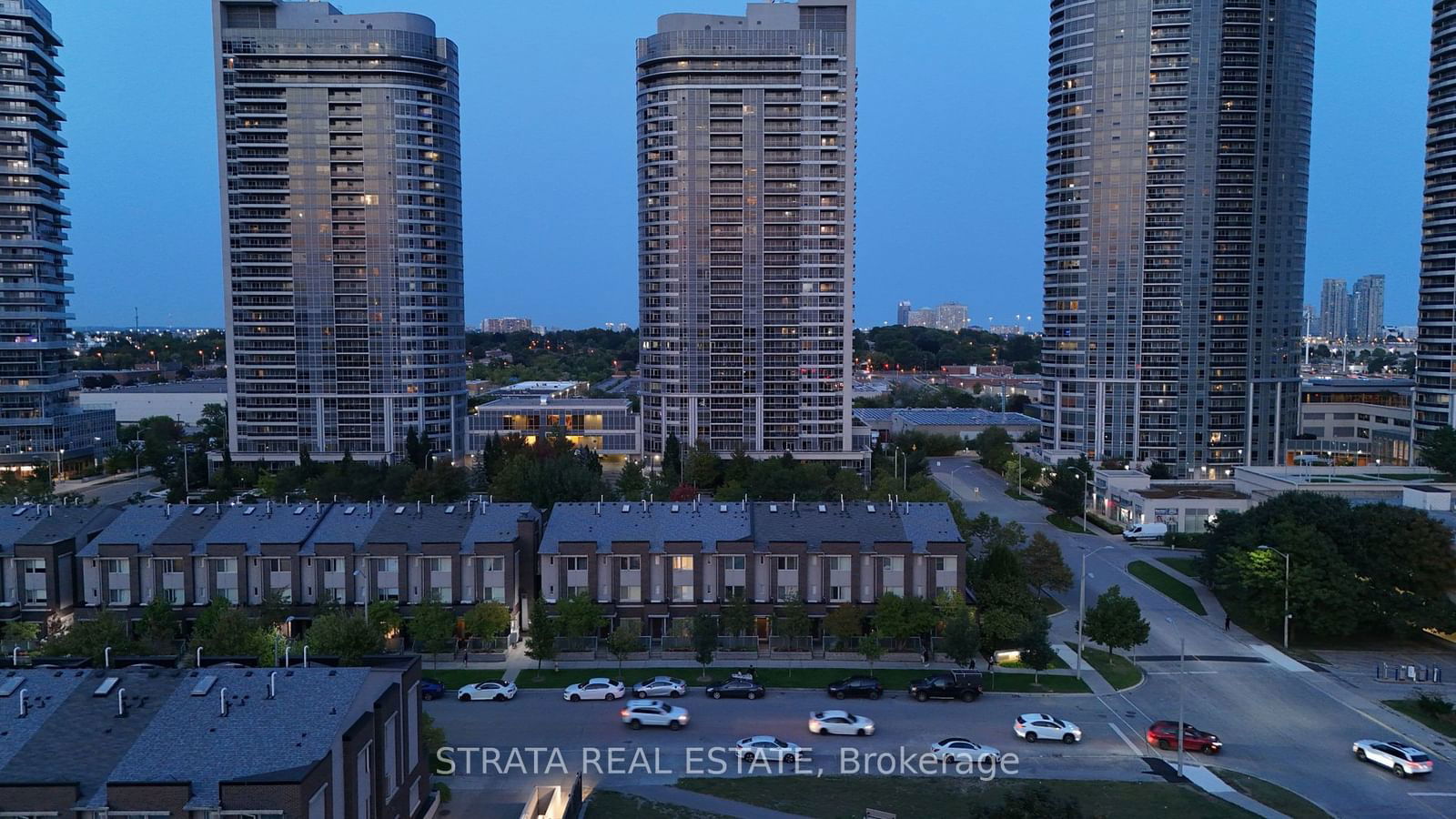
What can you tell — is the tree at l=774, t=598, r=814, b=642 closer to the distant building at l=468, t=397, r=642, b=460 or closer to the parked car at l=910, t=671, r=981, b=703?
the parked car at l=910, t=671, r=981, b=703

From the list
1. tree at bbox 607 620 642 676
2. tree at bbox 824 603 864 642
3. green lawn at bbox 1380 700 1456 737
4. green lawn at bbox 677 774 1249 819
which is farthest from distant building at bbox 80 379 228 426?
green lawn at bbox 1380 700 1456 737

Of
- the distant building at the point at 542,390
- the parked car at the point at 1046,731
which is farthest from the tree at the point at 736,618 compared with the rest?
the distant building at the point at 542,390

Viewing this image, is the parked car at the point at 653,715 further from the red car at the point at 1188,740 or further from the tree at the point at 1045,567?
the tree at the point at 1045,567

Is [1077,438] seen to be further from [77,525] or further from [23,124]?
[23,124]

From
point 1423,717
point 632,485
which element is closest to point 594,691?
point 632,485

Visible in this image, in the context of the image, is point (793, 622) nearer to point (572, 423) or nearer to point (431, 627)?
point (431, 627)

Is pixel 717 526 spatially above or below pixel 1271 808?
above

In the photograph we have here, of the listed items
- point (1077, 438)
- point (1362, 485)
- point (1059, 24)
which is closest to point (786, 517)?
point (1362, 485)
